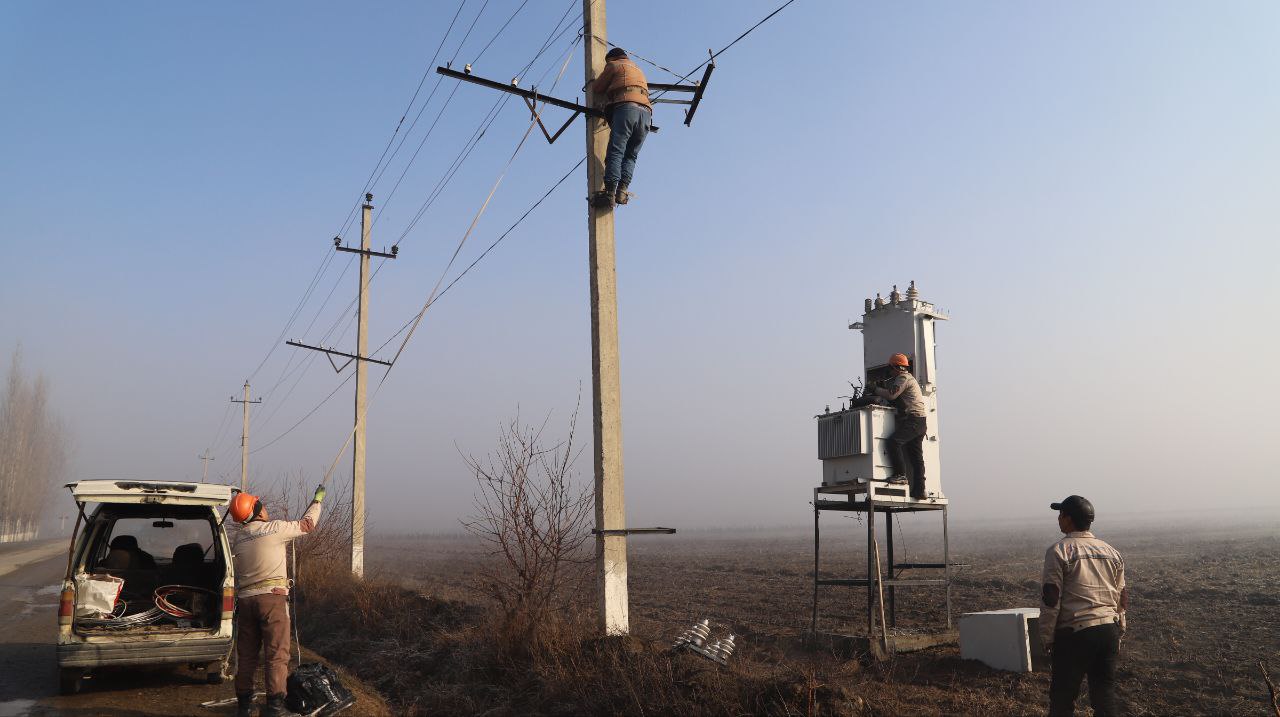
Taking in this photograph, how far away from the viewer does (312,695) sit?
7793mm

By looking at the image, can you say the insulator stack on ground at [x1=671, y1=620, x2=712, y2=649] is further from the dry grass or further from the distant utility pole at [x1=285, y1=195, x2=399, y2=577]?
the distant utility pole at [x1=285, y1=195, x2=399, y2=577]

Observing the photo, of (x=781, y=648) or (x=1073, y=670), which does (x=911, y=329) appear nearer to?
(x=781, y=648)

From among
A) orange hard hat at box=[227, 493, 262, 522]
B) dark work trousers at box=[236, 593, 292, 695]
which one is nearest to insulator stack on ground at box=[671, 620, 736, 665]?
dark work trousers at box=[236, 593, 292, 695]

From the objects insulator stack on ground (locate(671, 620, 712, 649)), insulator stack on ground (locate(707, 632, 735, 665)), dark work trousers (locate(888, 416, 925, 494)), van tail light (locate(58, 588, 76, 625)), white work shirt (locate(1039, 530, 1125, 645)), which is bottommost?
insulator stack on ground (locate(707, 632, 735, 665))


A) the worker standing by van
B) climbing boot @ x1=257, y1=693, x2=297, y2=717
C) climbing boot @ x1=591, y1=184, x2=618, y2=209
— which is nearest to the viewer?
climbing boot @ x1=257, y1=693, x2=297, y2=717

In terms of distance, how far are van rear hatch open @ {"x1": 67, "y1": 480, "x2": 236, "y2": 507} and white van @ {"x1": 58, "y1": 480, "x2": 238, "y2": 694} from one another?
10mm

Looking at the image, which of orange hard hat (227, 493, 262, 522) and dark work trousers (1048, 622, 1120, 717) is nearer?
dark work trousers (1048, 622, 1120, 717)

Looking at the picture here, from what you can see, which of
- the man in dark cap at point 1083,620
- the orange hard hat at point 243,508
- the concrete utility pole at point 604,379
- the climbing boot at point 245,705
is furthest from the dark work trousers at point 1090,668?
the orange hard hat at point 243,508

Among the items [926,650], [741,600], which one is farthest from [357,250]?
[926,650]

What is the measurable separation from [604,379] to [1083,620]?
5.09 metres

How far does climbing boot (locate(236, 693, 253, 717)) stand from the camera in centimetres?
791

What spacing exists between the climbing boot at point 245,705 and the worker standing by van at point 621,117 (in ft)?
20.3

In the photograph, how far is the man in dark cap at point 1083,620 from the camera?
6.38m

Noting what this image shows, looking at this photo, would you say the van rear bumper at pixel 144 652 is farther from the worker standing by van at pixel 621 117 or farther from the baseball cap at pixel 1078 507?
the baseball cap at pixel 1078 507
